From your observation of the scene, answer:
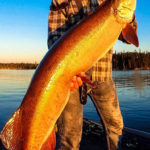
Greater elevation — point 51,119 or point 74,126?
point 51,119

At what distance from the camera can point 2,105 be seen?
1605 centimetres

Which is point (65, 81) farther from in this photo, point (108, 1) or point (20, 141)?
point (108, 1)

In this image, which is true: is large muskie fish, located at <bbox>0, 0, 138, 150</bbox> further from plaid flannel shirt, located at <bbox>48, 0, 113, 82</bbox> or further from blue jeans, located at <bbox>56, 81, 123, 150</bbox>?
plaid flannel shirt, located at <bbox>48, 0, 113, 82</bbox>

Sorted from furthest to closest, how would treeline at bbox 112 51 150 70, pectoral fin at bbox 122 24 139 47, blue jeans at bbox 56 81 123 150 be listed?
1. treeline at bbox 112 51 150 70
2. blue jeans at bbox 56 81 123 150
3. pectoral fin at bbox 122 24 139 47

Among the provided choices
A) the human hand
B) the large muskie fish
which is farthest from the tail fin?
the human hand

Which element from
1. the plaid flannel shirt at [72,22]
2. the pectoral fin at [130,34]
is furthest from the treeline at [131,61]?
the pectoral fin at [130,34]

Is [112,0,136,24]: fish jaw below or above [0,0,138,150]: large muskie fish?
above

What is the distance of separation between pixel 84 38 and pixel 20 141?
1.41m

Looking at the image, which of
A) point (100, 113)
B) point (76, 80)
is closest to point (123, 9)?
point (76, 80)

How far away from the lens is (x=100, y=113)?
125 inches

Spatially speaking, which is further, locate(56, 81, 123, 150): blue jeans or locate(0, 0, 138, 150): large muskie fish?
locate(56, 81, 123, 150): blue jeans

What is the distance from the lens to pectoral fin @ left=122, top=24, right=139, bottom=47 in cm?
231

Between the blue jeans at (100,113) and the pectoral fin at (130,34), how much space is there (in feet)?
3.26

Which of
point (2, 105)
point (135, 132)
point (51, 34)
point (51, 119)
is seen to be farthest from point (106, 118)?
point (2, 105)
